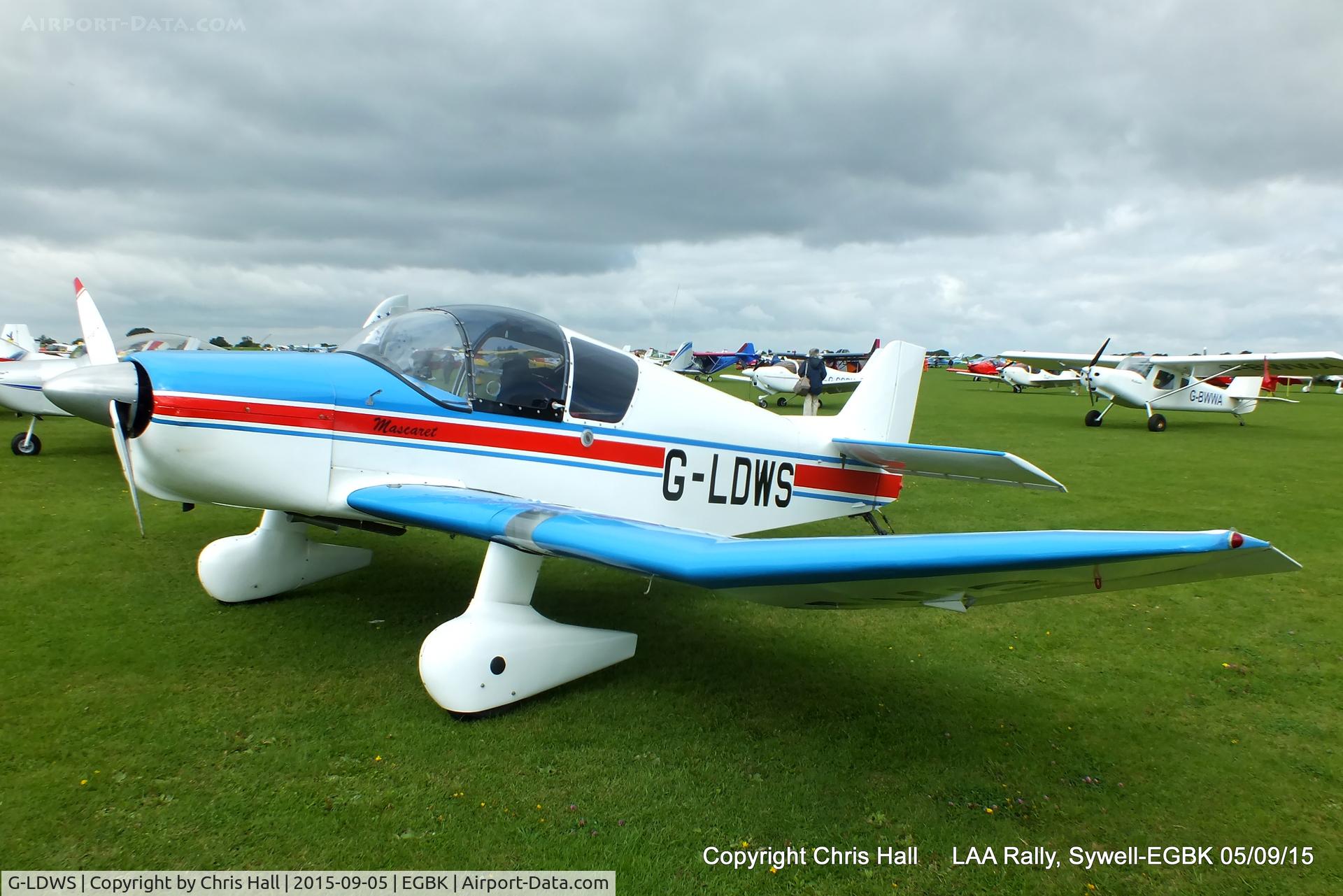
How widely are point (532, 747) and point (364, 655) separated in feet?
4.57

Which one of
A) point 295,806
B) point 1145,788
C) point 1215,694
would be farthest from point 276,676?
point 1215,694

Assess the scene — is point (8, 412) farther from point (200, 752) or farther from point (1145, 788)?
point (1145, 788)

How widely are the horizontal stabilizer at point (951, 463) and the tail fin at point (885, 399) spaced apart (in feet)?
0.81

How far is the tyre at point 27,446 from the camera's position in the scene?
394 inches

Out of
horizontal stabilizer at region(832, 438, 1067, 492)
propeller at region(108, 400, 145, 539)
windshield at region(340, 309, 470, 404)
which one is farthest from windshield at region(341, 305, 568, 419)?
horizontal stabilizer at region(832, 438, 1067, 492)

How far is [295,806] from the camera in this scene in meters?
2.56

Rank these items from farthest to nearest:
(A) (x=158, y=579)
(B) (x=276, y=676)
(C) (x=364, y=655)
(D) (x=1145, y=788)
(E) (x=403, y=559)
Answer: (E) (x=403, y=559) < (A) (x=158, y=579) < (C) (x=364, y=655) < (B) (x=276, y=676) < (D) (x=1145, y=788)

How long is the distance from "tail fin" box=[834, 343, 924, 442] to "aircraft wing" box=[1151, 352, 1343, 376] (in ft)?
60.9

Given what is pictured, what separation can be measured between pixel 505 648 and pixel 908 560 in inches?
81.2

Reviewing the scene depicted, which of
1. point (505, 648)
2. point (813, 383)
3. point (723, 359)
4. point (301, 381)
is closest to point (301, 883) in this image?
point (505, 648)

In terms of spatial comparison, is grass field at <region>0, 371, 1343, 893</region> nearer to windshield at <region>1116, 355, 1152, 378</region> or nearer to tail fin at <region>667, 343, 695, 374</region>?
A: windshield at <region>1116, 355, 1152, 378</region>

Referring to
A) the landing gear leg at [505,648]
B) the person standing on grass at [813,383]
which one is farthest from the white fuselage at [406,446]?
the person standing on grass at [813,383]

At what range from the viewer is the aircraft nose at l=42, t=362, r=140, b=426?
10.7 feet

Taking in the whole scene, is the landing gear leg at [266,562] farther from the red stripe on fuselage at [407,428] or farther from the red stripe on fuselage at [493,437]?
the red stripe on fuselage at [493,437]
